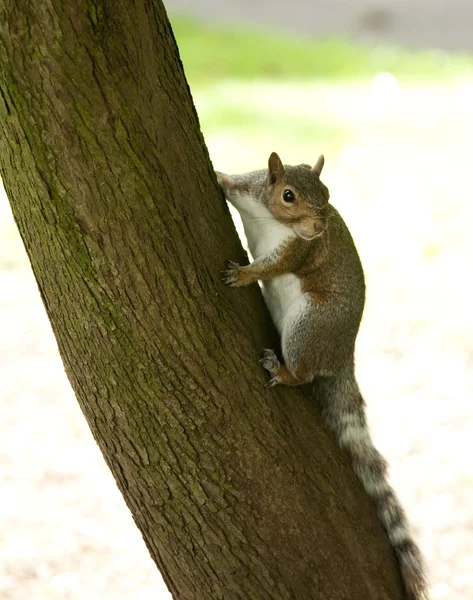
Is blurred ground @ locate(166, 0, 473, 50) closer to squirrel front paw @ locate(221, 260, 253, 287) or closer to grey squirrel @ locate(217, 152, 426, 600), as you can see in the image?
grey squirrel @ locate(217, 152, 426, 600)

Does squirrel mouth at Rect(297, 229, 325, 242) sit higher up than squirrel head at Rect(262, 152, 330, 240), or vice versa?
squirrel head at Rect(262, 152, 330, 240)

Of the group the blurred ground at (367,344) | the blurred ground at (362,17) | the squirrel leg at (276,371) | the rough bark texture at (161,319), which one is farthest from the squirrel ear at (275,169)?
the blurred ground at (362,17)

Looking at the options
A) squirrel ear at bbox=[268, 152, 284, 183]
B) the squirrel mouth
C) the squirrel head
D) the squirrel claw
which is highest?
squirrel ear at bbox=[268, 152, 284, 183]

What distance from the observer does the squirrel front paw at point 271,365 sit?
1.88 m

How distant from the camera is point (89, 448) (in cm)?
367

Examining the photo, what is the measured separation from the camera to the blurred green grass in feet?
24.4

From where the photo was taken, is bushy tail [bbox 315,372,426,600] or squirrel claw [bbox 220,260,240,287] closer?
squirrel claw [bbox 220,260,240,287]

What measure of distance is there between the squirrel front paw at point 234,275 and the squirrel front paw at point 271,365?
0.17 meters

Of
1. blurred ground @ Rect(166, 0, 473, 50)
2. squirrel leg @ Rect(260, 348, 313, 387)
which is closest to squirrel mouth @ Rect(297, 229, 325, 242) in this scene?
squirrel leg @ Rect(260, 348, 313, 387)

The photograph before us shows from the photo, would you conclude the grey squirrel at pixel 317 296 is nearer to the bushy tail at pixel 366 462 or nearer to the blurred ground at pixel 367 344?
the bushy tail at pixel 366 462

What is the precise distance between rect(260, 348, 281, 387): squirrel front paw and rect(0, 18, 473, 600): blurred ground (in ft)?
4.32

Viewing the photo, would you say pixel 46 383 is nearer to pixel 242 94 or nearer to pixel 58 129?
pixel 58 129

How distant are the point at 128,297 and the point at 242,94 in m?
5.68

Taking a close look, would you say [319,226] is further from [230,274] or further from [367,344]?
[367,344]
